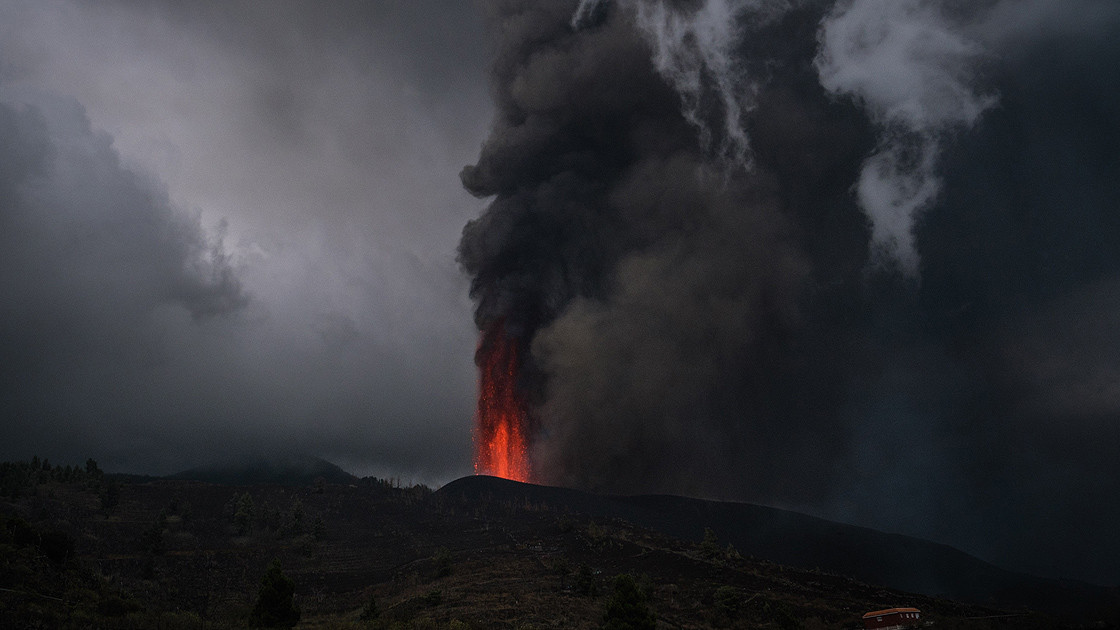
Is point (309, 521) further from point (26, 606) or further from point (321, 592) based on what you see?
point (26, 606)

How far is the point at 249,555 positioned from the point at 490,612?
180 feet

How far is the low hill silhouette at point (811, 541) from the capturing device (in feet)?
324

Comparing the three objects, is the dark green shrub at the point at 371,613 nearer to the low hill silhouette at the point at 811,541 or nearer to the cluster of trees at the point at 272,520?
the cluster of trees at the point at 272,520

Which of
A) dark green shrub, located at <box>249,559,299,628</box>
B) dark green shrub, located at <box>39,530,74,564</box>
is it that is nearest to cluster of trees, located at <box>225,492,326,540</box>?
dark green shrub, located at <box>39,530,74,564</box>

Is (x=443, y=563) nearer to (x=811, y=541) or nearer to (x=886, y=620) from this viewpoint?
(x=886, y=620)

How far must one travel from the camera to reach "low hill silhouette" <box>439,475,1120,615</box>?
324 feet

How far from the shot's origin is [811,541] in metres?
110

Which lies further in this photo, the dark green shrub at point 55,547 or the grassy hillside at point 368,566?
the dark green shrub at point 55,547

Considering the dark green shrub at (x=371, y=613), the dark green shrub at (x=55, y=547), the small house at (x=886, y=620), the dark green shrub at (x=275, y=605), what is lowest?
the dark green shrub at (x=371, y=613)

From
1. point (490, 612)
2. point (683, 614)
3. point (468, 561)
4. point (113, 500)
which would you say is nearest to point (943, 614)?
point (683, 614)

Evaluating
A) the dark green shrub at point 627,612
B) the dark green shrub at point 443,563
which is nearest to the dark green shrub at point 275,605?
the dark green shrub at point 627,612

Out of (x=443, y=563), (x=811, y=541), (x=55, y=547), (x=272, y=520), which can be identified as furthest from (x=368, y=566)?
(x=811, y=541)

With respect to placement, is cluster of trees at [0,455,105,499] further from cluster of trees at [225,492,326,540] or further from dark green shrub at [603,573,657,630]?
dark green shrub at [603,573,657,630]

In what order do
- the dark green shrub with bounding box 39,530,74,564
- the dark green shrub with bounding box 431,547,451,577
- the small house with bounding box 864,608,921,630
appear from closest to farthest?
the dark green shrub with bounding box 39,530,74,564, the small house with bounding box 864,608,921,630, the dark green shrub with bounding box 431,547,451,577
